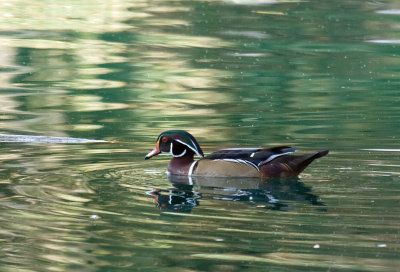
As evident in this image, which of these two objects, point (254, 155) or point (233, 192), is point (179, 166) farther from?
point (233, 192)

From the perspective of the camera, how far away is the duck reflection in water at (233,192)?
31.2 feet

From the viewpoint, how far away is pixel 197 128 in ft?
44.9

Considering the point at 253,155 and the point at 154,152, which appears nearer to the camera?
the point at 253,155

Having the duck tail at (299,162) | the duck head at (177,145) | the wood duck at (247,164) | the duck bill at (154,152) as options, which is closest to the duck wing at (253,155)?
the wood duck at (247,164)

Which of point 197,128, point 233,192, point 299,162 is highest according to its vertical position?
point 299,162

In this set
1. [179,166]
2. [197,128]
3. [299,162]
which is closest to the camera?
[299,162]

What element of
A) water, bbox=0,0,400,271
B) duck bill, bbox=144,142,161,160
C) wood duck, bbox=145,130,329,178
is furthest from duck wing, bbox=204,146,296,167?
duck bill, bbox=144,142,161,160

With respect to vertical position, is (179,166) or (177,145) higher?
(177,145)

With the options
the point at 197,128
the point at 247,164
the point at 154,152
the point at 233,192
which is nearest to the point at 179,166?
the point at 154,152

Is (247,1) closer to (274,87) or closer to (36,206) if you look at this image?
(274,87)

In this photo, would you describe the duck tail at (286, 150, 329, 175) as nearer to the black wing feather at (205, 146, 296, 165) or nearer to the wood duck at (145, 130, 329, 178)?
the wood duck at (145, 130, 329, 178)

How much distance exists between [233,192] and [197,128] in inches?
141

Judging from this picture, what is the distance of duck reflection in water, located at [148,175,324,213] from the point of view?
952 cm

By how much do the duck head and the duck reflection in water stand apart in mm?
452
